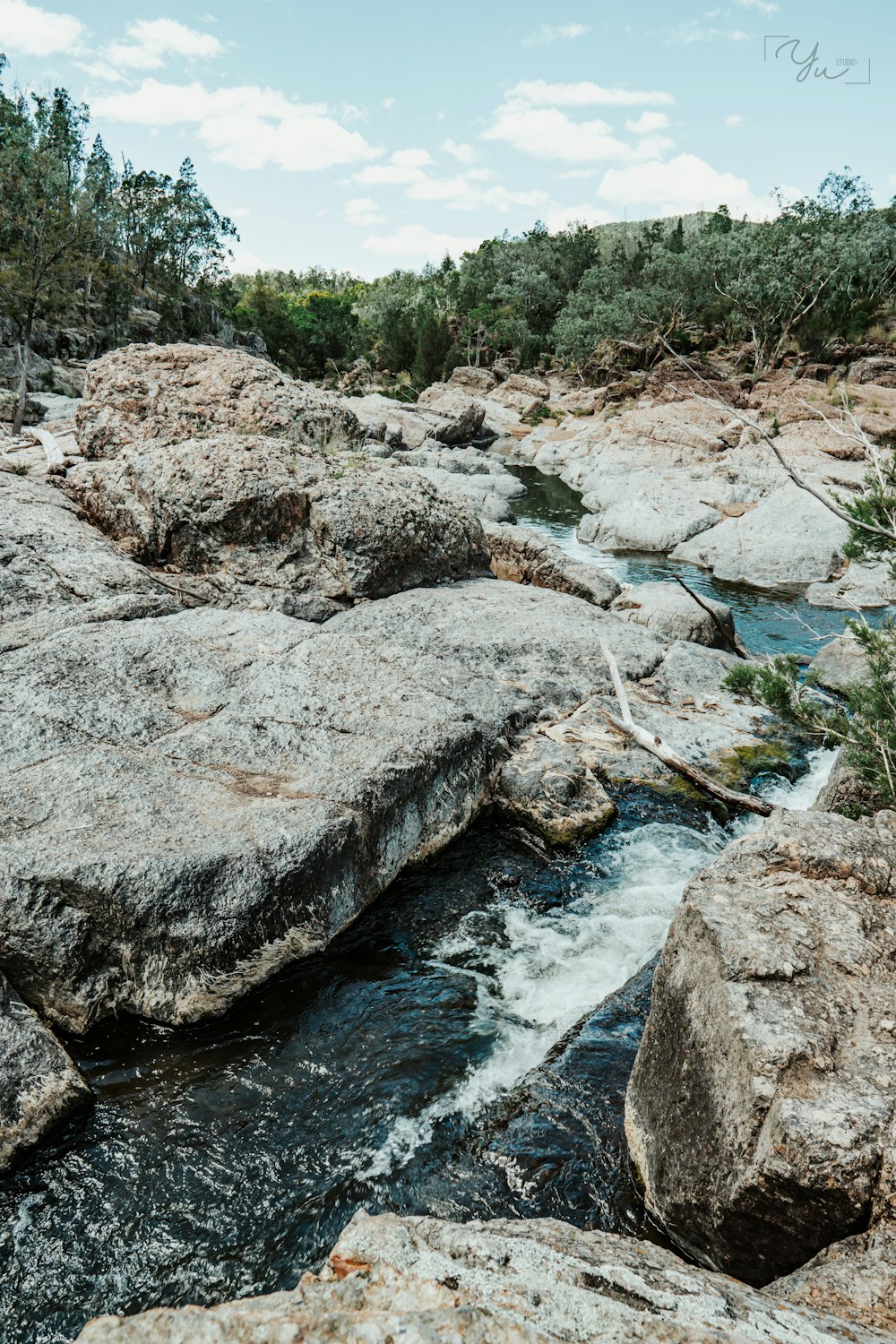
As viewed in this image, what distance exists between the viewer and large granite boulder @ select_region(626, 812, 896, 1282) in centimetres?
362

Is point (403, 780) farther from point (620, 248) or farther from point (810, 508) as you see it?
point (620, 248)

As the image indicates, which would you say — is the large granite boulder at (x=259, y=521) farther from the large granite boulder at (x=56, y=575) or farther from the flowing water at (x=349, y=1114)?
the flowing water at (x=349, y=1114)

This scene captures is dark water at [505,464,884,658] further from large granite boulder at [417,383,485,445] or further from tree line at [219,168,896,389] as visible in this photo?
tree line at [219,168,896,389]

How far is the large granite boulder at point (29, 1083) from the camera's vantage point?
4.96 metres

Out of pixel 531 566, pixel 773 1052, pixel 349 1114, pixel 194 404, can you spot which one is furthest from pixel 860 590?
pixel 349 1114

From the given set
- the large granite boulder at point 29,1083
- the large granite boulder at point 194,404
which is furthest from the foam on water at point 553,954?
the large granite boulder at point 194,404

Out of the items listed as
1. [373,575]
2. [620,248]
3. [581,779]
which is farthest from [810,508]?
[620,248]

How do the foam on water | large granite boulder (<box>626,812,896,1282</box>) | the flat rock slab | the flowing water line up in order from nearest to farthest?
1. large granite boulder (<box>626,812,896,1282</box>)
2. the flowing water
3. the foam on water
4. the flat rock slab

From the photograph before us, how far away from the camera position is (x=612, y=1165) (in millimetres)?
5031

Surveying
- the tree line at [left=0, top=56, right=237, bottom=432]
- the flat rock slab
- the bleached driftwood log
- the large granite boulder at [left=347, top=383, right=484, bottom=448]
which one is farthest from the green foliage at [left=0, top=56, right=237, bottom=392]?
the flat rock slab

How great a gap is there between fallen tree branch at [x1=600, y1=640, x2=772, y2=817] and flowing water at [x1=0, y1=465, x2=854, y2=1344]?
189cm

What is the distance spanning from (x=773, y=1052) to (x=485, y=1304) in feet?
6.83

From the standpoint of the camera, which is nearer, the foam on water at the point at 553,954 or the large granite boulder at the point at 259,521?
the foam on water at the point at 553,954

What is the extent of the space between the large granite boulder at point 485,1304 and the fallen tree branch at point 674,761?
6.37 meters
